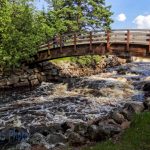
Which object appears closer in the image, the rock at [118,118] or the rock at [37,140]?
the rock at [37,140]

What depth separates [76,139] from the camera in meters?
16.9

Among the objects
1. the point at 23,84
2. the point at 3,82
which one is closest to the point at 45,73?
the point at 23,84

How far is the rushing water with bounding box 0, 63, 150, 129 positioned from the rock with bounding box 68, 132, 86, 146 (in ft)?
20.0

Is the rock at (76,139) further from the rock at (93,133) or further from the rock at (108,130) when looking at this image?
the rock at (108,130)

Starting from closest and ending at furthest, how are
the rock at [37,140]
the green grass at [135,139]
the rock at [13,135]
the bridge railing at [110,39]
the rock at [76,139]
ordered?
the green grass at [135,139], the rock at [76,139], the rock at [37,140], the rock at [13,135], the bridge railing at [110,39]

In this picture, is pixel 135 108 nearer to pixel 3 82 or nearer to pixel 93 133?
pixel 93 133

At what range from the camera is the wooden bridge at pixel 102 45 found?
1229 inches

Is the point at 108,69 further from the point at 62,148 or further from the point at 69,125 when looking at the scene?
the point at 62,148

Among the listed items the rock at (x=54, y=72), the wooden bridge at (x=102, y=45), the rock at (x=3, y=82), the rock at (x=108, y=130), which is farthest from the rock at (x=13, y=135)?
the rock at (x=54, y=72)

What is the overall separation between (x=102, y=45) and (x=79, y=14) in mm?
19781

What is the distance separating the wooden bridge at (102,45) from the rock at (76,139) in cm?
1534

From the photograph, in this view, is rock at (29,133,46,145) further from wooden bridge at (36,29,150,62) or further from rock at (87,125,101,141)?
wooden bridge at (36,29,150,62)

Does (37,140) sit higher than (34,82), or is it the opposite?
(34,82)

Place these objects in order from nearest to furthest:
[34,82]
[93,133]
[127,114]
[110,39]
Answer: [93,133] → [127,114] → [110,39] → [34,82]
